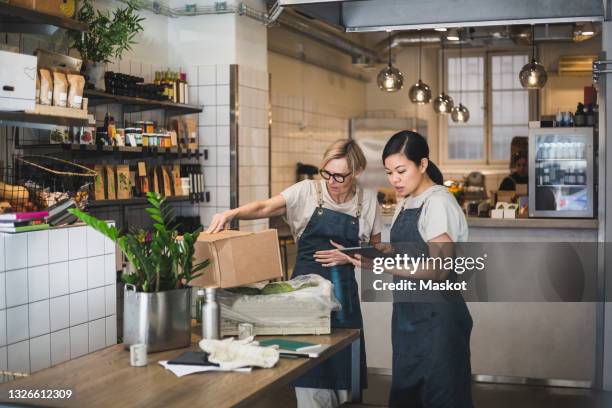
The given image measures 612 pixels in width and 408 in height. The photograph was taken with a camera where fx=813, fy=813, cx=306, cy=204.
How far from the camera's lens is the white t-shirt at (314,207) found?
4027 millimetres

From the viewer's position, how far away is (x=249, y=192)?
7.49 m

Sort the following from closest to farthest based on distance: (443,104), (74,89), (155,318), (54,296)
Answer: (155,318), (54,296), (74,89), (443,104)

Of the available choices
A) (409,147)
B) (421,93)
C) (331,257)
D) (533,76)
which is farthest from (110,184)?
(533,76)

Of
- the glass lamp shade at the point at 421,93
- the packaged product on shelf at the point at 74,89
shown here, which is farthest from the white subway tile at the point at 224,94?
the packaged product on shelf at the point at 74,89

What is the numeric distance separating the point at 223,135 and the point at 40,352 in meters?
3.62

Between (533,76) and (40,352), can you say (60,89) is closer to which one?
(40,352)

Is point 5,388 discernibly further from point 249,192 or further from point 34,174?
point 249,192

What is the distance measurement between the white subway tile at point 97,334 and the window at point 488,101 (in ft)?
31.6

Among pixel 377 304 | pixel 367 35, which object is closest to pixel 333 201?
pixel 377 304

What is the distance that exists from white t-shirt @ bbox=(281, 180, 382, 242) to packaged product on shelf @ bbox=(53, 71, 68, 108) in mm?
1388

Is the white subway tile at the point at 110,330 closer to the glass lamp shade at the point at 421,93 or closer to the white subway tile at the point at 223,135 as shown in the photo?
the white subway tile at the point at 223,135

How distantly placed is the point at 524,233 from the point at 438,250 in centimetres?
285

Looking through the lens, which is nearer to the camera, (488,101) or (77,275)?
(77,275)

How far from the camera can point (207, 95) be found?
7.25m
